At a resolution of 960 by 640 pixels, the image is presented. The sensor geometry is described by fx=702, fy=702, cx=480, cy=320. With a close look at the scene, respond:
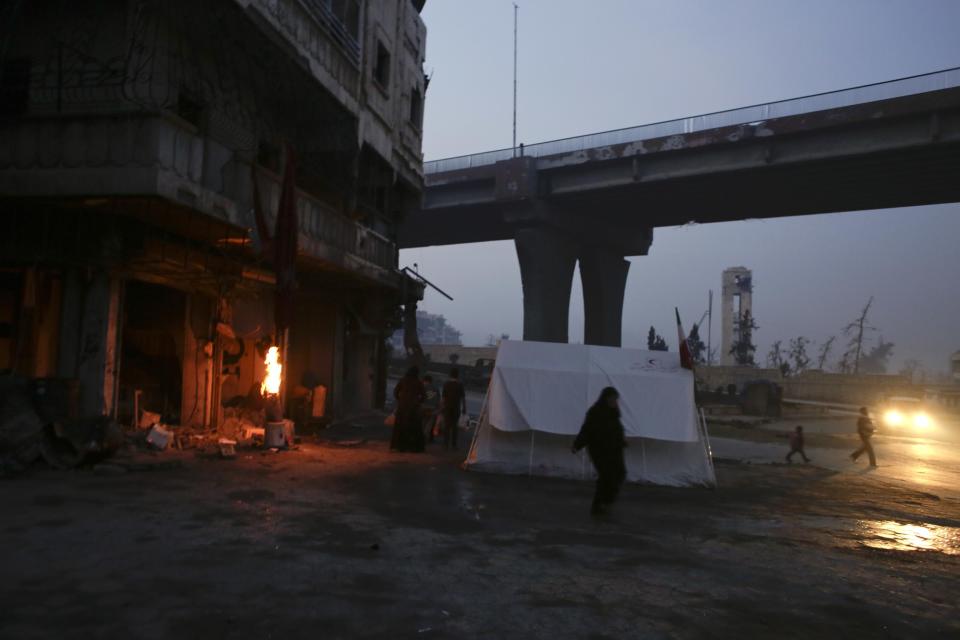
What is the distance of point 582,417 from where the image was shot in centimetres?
1243

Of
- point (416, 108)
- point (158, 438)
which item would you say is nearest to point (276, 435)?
point (158, 438)

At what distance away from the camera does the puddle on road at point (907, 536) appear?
816cm

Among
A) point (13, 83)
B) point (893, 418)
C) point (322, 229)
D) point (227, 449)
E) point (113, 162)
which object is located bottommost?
point (893, 418)

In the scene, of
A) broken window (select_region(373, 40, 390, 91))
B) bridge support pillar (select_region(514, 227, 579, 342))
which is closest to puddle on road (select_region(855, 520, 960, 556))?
broken window (select_region(373, 40, 390, 91))

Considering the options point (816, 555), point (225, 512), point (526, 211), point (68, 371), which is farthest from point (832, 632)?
point (526, 211)

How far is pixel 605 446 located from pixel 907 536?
391 cm

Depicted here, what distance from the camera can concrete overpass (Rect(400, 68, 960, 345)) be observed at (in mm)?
28984

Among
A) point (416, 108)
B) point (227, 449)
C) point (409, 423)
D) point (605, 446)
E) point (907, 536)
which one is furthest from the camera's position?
point (416, 108)

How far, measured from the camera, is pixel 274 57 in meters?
14.2

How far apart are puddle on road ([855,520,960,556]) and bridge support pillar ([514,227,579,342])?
102 ft

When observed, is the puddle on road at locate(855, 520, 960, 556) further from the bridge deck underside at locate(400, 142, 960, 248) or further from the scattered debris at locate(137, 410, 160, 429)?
the bridge deck underside at locate(400, 142, 960, 248)

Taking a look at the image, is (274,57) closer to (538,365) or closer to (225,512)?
(538,365)

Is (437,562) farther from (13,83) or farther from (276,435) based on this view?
(13,83)

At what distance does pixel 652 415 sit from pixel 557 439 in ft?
5.76
